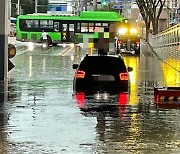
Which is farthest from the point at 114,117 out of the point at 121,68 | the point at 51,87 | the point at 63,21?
the point at 63,21

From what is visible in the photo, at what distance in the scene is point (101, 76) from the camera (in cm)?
1867

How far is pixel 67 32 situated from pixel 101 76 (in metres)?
45.9

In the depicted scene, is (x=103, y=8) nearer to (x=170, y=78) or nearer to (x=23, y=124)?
(x=170, y=78)

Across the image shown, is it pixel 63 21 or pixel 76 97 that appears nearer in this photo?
pixel 76 97

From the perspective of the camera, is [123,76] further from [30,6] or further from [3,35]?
[30,6]

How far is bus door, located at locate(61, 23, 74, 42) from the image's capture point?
2516 inches

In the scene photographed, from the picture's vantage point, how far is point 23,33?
65.7 metres

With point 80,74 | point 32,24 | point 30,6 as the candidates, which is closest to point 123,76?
point 80,74

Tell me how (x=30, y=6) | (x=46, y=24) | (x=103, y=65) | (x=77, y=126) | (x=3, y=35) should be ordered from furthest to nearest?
1. (x=30, y=6)
2. (x=46, y=24)
3. (x=3, y=35)
4. (x=103, y=65)
5. (x=77, y=126)

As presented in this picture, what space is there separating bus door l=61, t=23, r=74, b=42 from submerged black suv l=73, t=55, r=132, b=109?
44.9m

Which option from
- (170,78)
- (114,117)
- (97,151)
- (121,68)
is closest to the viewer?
(97,151)

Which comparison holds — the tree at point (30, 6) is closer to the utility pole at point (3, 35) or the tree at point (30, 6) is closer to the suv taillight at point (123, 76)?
the utility pole at point (3, 35)

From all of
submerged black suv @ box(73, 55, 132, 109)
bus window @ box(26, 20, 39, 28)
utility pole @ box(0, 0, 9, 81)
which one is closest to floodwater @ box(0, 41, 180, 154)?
submerged black suv @ box(73, 55, 132, 109)

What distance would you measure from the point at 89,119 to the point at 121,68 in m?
5.97
